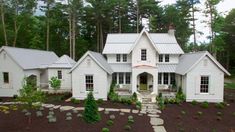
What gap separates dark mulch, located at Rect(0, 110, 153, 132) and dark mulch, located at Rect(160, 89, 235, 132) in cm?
176

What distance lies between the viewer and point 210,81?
21000 mm

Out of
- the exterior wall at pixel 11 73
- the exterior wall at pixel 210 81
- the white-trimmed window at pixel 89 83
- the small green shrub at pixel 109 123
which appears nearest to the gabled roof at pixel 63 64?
the exterior wall at pixel 11 73

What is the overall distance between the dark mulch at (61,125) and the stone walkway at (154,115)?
0.38m

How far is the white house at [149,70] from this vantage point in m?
21.0

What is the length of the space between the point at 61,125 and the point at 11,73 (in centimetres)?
1189

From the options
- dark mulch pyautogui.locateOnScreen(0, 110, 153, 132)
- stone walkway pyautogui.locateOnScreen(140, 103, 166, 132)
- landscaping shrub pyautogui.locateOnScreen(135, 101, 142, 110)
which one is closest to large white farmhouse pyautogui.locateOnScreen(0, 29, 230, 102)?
landscaping shrub pyautogui.locateOnScreen(135, 101, 142, 110)

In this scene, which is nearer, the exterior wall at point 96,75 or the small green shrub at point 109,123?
the small green shrub at point 109,123

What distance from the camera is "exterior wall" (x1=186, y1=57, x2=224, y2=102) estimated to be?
21.0 metres

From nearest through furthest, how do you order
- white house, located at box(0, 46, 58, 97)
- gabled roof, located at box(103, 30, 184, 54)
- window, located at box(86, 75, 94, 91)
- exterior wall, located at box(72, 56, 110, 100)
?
exterior wall, located at box(72, 56, 110, 100) < window, located at box(86, 75, 94, 91) < white house, located at box(0, 46, 58, 97) < gabled roof, located at box(103, 30, 184, 54)

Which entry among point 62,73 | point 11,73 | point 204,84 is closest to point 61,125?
point 11,73

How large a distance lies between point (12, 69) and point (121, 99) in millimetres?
11613

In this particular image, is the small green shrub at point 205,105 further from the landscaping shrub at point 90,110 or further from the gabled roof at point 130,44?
the landscaping shrub at point 90,110

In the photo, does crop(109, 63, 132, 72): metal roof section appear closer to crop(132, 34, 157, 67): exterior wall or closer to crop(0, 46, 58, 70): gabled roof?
crop(132, 34, 157, 67): exterior wall

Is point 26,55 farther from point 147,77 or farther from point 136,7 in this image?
point 136,7
